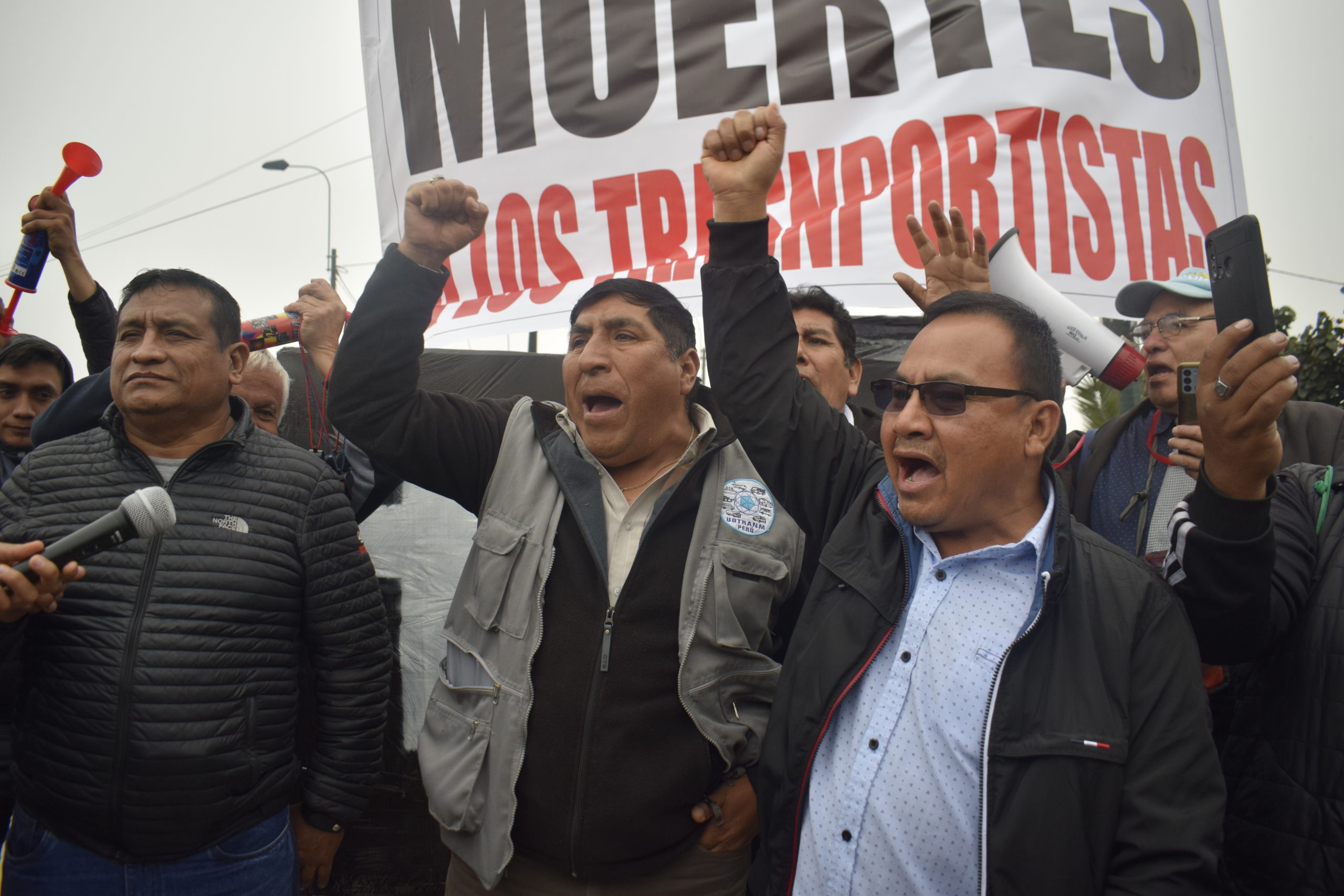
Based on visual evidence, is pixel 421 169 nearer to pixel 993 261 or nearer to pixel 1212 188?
pixel 993 261

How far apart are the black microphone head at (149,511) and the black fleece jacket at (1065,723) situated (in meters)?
1.20

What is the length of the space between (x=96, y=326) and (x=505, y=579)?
1782 mm

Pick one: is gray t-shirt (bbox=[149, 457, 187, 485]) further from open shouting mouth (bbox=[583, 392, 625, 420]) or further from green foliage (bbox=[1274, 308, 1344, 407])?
green foliage (bbox=[1274, 308, 1344, 407])

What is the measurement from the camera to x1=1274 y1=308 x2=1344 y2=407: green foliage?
816 cm

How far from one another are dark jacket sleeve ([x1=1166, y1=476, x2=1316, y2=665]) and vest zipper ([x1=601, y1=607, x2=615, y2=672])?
44.7 inches

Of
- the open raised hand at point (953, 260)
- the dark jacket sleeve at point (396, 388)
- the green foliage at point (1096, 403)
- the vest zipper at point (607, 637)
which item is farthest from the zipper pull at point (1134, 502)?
the green foliage at point (1096, 403)

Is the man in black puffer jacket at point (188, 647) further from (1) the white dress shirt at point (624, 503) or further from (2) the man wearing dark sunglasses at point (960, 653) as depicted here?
(2) the man wearing dark sunglasses at point (960, 653)

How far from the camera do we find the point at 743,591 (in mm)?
2031

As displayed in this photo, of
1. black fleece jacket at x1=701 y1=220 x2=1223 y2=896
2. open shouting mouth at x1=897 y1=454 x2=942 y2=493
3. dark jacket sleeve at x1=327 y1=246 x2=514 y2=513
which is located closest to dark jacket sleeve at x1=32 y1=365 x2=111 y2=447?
dark jacket sleeve at x1=327 y1=246 x2=514 y2=513

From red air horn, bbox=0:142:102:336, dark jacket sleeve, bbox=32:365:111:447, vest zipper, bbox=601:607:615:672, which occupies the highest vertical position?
red air horn, bbox=0:142:102:336

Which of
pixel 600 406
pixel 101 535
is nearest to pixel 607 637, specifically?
pixel 600 406

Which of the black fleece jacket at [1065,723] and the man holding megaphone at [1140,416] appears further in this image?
the man holding megaphone at [1140,416]

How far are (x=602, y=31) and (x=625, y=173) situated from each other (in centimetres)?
60

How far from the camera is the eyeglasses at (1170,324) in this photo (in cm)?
245
